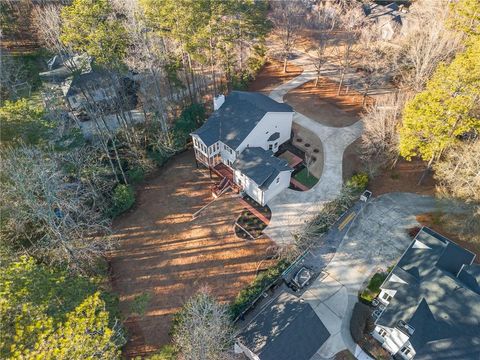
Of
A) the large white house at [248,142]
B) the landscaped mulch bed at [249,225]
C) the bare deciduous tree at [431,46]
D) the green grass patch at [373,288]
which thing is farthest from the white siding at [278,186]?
the bare deciduous tree at [431,46]

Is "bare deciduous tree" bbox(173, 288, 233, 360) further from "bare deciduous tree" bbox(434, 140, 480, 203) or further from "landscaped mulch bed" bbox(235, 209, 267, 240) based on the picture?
"bare deciduous tree" bbox(434, 140, 480, 203)

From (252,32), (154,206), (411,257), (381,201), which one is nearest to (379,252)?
(411,257)

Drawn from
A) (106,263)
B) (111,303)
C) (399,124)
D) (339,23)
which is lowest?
(106,263)

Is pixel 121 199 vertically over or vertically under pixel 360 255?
over

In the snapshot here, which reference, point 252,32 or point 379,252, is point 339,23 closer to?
point 252,32

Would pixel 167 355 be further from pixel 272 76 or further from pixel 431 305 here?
pixel 272 76

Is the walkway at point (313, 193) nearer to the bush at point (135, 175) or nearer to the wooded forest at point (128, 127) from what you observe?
the wooded forest at point (128, 127)

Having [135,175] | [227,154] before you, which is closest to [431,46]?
[227,154]
